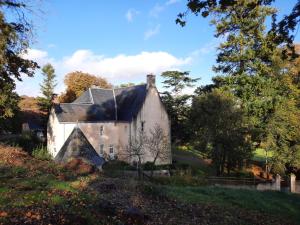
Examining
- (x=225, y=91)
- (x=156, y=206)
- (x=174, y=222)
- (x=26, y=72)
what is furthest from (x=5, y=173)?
(x=225, y=91)

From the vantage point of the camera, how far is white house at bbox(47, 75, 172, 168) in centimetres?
4084

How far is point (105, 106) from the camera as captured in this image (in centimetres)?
4419

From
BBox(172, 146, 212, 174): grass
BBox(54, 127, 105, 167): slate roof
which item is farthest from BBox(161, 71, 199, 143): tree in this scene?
BBox(54, 127, 105, 167): slate roof

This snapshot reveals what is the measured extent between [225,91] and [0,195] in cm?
3124

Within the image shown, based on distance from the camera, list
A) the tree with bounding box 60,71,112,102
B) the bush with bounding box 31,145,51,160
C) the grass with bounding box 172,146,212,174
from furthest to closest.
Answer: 1. the tree with bounding box 60,71,112,102
2. the grass with bounding box 172,146,212,174
3. the bush with bounding box 31,145,51,160

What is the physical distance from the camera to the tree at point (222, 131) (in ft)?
105

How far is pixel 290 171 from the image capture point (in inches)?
1539

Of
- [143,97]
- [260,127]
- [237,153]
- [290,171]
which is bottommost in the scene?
[290,171]

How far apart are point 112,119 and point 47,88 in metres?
22.6

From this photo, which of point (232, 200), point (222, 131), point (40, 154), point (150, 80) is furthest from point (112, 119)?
point (232, 200)

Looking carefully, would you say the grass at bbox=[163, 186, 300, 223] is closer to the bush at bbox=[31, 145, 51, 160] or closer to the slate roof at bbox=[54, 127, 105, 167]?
the bush at bbox=[31, 145, 51, 160]

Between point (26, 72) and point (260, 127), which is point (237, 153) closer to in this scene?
point (260, 127)

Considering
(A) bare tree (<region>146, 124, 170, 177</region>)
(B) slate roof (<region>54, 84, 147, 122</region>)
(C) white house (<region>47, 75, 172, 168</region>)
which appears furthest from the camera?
(B) slate roof (<region>54, 84, 147, 122</region>)

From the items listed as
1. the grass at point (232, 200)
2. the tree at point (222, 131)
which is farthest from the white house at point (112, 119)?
the grass at point (232, 200)
